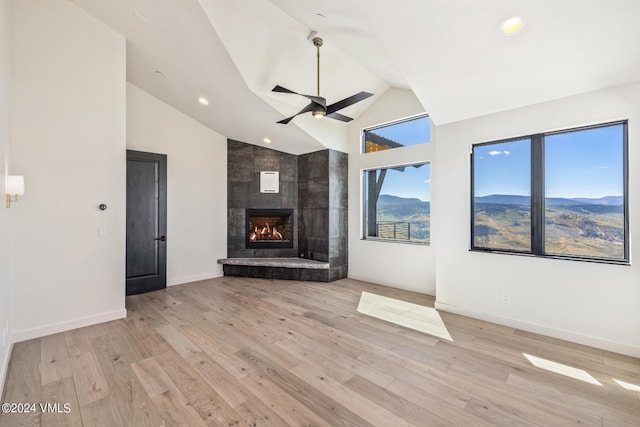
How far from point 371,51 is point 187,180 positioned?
13.2 ft

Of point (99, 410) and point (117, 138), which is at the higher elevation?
point (117, 138)

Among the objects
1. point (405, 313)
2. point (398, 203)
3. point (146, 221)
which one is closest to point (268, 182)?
point (146, 221)

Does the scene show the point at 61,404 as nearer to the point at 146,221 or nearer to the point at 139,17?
the point at 146,221

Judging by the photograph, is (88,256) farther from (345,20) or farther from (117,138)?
(345,20)

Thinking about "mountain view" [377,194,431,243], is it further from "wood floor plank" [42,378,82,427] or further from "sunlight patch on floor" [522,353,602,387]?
"wood floor plank" [42,378,82,427]

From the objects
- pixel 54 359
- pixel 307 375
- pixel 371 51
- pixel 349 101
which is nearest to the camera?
pixel 307 375

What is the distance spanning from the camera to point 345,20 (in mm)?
3006

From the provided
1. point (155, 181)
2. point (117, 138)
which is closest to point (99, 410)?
point (117, 138)

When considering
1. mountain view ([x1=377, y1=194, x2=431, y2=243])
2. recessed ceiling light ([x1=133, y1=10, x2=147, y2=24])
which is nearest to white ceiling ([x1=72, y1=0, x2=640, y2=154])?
recessed ceiling light ([x1=133, y1=10, x2=147, y2=24])

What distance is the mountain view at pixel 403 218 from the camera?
16.2ft

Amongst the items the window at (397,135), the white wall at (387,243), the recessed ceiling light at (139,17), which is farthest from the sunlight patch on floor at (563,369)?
the recessed ceiling light at (139,17)

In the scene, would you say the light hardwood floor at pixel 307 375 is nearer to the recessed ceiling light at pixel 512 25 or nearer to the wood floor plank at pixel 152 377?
the wood floor plank at pixel 152 377

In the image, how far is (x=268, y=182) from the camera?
6.11 meters

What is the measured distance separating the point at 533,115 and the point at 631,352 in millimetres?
2626
